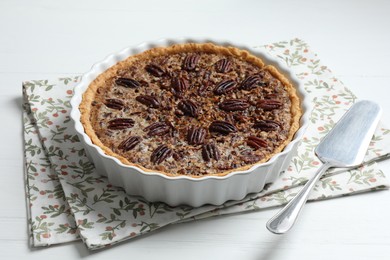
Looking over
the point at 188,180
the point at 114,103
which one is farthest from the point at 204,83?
the point at 188,180

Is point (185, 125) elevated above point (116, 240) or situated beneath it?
elevated above

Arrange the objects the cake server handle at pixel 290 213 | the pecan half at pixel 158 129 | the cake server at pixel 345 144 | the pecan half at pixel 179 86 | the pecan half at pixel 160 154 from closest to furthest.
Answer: the cake server handle at pixel 290 213 < the cake server at pixel 345 144 < the pecan half at pixel 160 154 < the pecan half at pixel 158 129 < the pecan half at pixel 179 86

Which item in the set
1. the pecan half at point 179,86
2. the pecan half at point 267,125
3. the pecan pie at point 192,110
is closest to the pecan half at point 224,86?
the pecan pie at point 192,110

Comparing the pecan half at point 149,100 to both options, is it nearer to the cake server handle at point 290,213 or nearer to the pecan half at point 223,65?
the pecan half at point 223,65

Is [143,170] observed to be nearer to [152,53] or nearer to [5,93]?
[152,53]

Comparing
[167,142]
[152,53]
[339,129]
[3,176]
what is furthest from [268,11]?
[3,176]

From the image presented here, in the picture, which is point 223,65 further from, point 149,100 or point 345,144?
point 345,144
